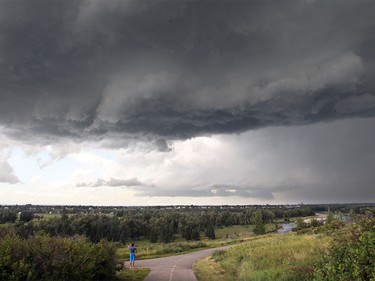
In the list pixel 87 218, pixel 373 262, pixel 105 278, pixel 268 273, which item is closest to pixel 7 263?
pixel 105 278

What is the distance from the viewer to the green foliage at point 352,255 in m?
9.33

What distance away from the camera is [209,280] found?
2169 centimetres

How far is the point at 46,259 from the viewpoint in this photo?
15414 millimetres

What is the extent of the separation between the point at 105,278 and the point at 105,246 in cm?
214

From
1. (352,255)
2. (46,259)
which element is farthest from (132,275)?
(352,255)

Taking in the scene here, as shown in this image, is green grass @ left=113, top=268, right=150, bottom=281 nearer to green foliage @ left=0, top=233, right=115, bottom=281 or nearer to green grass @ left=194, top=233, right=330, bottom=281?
green foliage @ left=0, top=233, right=115, bottom=281

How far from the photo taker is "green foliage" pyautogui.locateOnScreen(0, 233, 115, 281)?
45.8 feet

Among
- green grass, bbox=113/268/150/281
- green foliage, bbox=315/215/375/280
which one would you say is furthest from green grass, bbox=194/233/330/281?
green grass, bbox=113/268/150/281

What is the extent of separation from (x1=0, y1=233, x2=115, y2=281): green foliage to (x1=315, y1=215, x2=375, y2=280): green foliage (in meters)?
10.8

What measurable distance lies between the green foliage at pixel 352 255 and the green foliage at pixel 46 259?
425 inches

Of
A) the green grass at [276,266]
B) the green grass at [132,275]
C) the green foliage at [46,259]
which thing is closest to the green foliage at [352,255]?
the green grass at [276,266]

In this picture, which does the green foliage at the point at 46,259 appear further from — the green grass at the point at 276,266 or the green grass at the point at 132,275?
the green grass at the point at 276,266

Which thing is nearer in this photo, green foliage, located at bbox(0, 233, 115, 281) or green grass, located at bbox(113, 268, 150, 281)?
green foliage, located at bbox(0, 233, 115, 281)

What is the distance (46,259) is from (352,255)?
40.5ft
